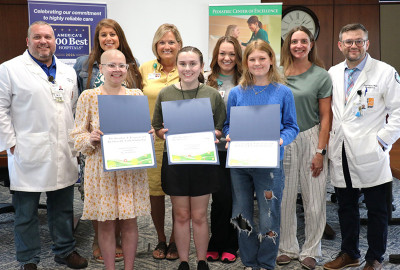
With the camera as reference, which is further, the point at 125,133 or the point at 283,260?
the point at 283,260

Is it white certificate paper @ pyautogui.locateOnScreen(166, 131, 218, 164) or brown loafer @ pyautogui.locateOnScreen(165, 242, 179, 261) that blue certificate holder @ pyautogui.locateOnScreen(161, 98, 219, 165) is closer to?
white certificate paper @ pyautogui.locateOnScreen(166, 131, 218, 164)

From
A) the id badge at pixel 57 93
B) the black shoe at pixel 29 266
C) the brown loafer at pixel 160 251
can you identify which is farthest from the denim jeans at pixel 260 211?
the black shoe at pixel 29 266

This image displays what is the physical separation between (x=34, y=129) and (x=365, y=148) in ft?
7.69

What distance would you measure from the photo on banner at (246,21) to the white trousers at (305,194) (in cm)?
319

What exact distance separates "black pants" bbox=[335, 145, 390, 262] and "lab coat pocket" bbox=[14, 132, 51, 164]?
2173mm

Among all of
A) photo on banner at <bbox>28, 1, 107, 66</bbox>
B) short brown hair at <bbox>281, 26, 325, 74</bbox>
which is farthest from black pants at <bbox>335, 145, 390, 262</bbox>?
photo on banner at <bbox>28, 1, 107, 66</bbox>

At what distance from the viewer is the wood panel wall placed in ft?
23.0

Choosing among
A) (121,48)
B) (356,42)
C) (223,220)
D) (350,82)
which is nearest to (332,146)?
(350,82)

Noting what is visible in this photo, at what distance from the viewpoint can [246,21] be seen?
19.2ft

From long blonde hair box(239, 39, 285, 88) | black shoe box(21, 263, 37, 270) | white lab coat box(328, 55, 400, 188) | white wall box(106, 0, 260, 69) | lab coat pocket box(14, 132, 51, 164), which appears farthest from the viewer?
white wall box(106, 0, 260, 69)

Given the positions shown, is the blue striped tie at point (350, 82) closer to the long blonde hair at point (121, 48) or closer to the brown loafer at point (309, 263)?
the brown loafer at point (309, 263)

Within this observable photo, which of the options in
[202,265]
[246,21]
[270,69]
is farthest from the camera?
[246,21]

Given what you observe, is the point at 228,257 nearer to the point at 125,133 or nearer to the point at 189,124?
the point at 189,124

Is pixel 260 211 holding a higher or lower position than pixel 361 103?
lower
